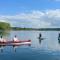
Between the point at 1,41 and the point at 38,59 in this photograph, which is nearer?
the point at 38,59

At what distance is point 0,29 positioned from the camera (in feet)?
516

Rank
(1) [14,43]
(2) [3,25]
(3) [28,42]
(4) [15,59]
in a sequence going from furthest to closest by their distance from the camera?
(2) [3,25] < (3) [28,42] < (1) [14,43] < (4) [15,59]

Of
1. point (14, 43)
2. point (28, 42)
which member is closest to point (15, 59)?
point (14, 43)

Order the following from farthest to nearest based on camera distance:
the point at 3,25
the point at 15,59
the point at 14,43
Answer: the point at 3,25
the point at 14,43
the point at 15,59

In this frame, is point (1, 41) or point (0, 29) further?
point (0, 29)

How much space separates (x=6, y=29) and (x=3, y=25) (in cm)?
610

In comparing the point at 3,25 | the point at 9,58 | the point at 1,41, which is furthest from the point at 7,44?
the point at 3,25

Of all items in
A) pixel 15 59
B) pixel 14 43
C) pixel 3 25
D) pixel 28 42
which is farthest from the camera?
pixel 3 25

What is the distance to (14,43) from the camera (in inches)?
2050

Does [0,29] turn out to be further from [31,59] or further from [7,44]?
[31,59]

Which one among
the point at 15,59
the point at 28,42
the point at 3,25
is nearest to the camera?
the point at 15,59

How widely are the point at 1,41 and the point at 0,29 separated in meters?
106

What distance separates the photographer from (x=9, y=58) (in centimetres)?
3400

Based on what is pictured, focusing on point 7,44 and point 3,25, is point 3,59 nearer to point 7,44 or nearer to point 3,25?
point 7,44
